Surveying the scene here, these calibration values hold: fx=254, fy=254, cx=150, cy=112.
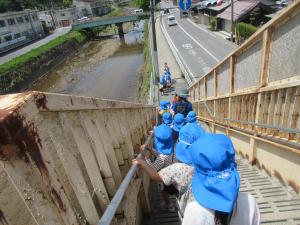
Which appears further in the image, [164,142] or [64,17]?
[64,17]

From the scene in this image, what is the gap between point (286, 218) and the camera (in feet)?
10.4

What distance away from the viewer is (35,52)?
33562 mm

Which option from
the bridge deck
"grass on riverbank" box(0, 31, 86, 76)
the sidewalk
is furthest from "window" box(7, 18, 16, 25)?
the bridge deck

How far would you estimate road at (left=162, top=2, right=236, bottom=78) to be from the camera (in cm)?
2223

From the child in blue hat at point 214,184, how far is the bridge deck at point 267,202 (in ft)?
5.62

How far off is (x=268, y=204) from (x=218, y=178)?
232 centimetres

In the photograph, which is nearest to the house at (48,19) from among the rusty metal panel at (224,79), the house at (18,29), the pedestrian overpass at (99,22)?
the house at (18,29)

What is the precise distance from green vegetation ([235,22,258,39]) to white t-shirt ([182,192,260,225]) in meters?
24.7

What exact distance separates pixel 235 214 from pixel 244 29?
85.7ft

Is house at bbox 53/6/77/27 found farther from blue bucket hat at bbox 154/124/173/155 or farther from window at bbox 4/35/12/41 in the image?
blue bucket hat at bbox 154/124/173/155

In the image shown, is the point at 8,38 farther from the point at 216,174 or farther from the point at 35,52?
the point at 216,174

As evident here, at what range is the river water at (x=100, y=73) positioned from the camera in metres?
26.2

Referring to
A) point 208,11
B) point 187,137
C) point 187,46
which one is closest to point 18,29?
point 187,46

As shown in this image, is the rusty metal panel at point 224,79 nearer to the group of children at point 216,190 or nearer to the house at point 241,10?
the group of children at point 216,190
